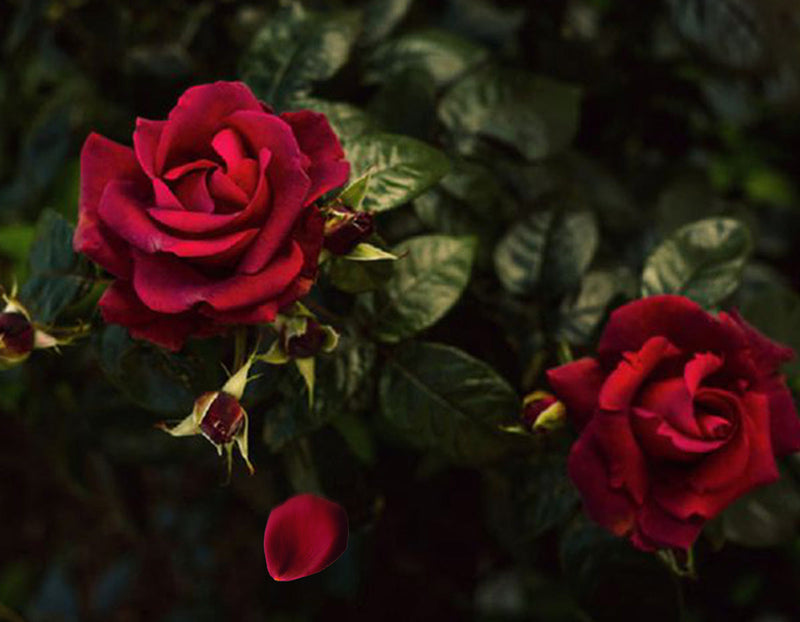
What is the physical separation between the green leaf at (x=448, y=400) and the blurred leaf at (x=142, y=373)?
0.53ft

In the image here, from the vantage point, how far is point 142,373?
2.22 ft

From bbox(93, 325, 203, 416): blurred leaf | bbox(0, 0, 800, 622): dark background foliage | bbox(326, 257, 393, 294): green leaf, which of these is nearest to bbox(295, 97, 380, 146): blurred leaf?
bbox(0, 0, 800, 622): dark background foliage

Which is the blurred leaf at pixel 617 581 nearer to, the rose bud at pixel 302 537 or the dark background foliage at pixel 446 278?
the dark background foliage at pixel 446 278

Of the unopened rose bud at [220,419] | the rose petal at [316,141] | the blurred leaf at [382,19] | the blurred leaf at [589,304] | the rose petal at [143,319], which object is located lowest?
the blurred leaf at [589,304]

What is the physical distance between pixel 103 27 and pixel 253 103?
1.98 feet

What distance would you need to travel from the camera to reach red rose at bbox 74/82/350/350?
493 millimetres

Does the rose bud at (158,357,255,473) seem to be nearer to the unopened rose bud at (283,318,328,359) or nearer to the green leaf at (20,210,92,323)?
the unopened rose bud at (283,318,328,359)

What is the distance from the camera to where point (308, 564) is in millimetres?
524

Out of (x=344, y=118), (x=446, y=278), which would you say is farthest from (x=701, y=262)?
(x=344, y=118)

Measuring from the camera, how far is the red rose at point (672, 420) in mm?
542

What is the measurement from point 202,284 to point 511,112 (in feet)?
1.57

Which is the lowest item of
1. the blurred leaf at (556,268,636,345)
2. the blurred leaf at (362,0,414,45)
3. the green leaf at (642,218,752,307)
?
the blurred leaf at (556,268,636,345)

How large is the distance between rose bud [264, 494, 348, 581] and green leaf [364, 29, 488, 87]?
1.54 feet

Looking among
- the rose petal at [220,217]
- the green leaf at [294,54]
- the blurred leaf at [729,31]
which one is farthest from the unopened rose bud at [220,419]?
the blurred leaf at [729,31]
